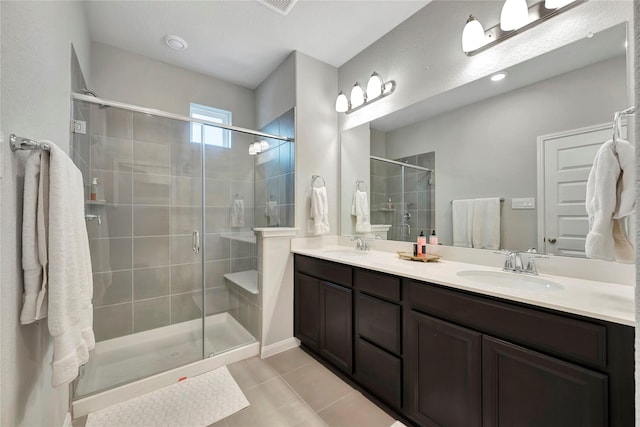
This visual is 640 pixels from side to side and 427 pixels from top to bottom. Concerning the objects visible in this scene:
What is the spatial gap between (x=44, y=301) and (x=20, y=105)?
2.16 ft

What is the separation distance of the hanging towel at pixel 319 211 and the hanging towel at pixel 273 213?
14.2 inches

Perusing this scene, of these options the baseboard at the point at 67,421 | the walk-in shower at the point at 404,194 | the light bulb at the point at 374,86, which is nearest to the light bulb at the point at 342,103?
the light bulb at the point at 374,86

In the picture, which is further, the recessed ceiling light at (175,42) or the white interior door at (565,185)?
the recessed ceiling light at (175,42)

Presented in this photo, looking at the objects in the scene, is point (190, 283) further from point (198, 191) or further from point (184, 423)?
point (184, 423)

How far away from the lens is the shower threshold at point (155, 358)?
1639 mm

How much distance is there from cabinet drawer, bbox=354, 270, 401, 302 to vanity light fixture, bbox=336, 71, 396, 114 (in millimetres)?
1509

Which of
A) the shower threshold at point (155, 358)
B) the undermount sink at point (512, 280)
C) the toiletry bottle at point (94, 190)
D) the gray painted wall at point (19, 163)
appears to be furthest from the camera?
the toiletry bottle at point (94, 190)

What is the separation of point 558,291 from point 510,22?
1412 mm

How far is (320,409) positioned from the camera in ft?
5.11

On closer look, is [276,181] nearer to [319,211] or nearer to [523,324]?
[319,211]

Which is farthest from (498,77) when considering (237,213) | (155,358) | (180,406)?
(155,358)

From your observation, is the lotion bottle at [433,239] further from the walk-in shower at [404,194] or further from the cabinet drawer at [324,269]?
the cabinet drawer at [324,269]

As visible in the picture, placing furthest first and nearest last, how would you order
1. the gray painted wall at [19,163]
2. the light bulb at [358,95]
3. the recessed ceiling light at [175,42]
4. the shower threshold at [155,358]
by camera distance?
the light bulb at [358,95] < the recessed ceiling light at [175,42] < the shower threshold at [155,358] < the gray painted wall at [19,163]

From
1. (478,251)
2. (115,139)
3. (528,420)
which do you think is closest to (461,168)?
(478,251)
